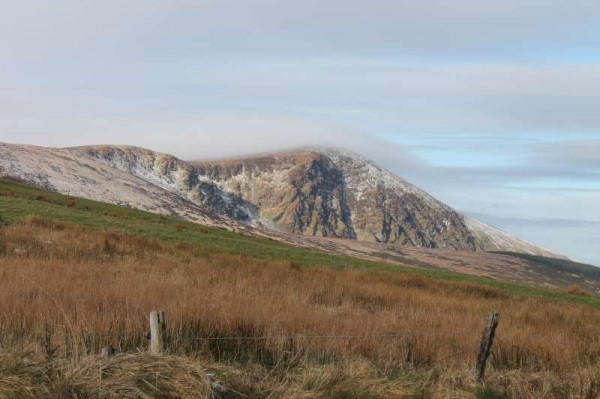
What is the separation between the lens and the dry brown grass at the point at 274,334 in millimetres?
8477

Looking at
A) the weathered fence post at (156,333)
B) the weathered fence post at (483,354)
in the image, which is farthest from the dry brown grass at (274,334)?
the weathered fence post at (156,333)

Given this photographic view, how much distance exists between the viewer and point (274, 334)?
1048 centimetres

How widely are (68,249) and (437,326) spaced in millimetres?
12380

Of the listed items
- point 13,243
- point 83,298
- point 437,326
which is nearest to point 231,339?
point 83,298

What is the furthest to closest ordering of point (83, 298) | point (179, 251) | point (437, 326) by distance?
point (179, 251) < point (437, 326) < point (83, 298)

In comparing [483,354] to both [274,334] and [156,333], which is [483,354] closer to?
[274,334]

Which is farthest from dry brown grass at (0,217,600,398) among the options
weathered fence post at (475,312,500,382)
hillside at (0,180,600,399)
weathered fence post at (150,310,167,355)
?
weathered fence post at (150,310,167,355)

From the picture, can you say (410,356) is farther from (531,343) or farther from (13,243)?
(13,243)

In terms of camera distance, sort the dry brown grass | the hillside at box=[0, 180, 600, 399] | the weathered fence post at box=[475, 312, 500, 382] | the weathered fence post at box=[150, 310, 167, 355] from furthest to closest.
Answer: the weathered fence post at box=[475, 312, 500, 382] < the dry brown grass < the weathered fence post at box=[150, 310, 167, 355] < the hillside at box=[0, 180, 600, 399]

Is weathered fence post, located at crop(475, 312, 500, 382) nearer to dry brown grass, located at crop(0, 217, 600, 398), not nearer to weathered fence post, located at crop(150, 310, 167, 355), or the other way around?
dry brown grass, located at crop(0, 217, 600, 398)

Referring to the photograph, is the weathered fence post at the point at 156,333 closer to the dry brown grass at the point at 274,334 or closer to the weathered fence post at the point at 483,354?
the dry brown grass at the point at 274,334

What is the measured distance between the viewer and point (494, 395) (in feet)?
31.8

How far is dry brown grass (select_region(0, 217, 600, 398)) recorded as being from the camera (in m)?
8.48

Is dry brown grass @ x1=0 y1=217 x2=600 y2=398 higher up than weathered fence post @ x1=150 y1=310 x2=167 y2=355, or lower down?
lower down
